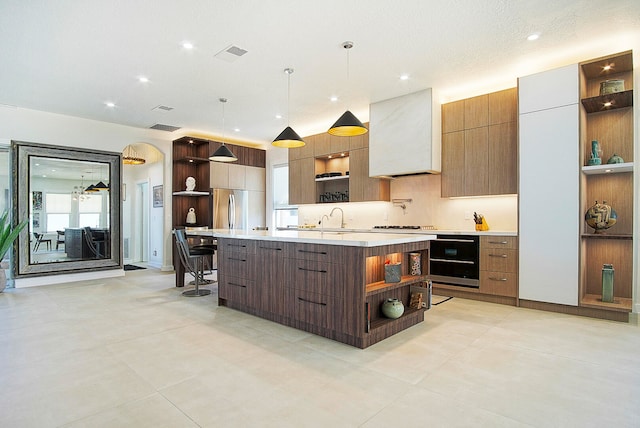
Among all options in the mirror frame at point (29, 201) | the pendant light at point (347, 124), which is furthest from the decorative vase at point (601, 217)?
the mirror frame at point (29, 201)

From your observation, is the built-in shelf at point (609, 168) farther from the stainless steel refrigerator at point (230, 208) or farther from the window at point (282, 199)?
the stainless steel refrigerator at point (230, 208)

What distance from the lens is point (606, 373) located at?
97.6 inches

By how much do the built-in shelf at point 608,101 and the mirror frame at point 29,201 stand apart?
7531 millimetres

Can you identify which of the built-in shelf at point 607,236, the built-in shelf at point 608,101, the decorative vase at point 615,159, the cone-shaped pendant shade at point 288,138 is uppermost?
the built-in shelf at point 608,101

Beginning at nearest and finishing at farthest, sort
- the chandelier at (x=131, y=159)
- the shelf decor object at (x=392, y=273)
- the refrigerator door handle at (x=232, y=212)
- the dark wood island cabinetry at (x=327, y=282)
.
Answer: the dark wood island cabinetry at (x=327, y=282) < the shelf decor object at (x=392, y=273) < the refrigerator door handle at (x=232, y=212) < the chandelier at (x=131, y=159)

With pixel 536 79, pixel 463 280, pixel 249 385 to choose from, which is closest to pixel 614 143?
pixel 536 79

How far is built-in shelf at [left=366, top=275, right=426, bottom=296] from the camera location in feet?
9.87

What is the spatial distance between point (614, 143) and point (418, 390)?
3.94m

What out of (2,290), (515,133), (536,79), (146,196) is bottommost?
(2,290)

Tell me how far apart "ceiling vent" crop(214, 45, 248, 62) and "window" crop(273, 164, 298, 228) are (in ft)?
14.0

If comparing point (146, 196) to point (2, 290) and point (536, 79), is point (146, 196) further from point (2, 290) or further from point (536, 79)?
point (536, 79)

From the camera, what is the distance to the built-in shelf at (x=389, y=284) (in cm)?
301

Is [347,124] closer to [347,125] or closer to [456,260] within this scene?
[347,125]

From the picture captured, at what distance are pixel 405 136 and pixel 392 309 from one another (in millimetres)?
3089
